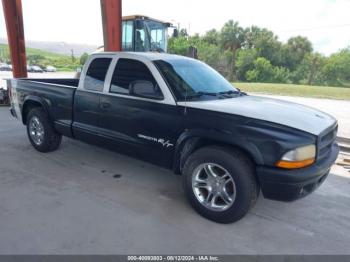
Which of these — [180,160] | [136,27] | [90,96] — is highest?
[136,27]

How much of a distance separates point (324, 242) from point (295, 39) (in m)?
55.8

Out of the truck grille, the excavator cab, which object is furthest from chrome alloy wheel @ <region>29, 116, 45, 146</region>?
the excavator cab

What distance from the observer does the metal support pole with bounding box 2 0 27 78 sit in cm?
965

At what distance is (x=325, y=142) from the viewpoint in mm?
3150

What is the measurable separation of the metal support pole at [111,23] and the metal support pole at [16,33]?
4457 mm

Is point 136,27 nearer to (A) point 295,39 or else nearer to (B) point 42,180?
(B) point 42,180

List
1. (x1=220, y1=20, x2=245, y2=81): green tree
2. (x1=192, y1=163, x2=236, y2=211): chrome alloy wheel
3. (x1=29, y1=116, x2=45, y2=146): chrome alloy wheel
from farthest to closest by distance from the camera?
(x1=220, y1=20, x2=245, y2=81): green tree → (x1=29, y1=116, x2=45, y2=146): chrome alloy wheel → (x1=192, y1=163, x2=236, y2=211): chrome alloy wheel

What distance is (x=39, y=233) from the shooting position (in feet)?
9.38

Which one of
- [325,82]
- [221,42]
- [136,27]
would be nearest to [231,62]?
[221,42]

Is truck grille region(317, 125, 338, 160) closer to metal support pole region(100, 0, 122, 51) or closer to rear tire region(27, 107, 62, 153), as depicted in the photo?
rear tire region(27, 107, 62, 153)

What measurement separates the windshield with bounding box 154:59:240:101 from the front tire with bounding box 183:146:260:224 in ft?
2.54

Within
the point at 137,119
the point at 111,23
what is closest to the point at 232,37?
the point at 111,23

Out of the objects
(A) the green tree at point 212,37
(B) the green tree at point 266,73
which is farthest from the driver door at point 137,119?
(A) the green tree at point 212,37

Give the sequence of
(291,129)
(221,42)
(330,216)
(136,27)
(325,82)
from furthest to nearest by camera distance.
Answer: (221,42), (325,82), (136,27), (330,216), (291,129)
